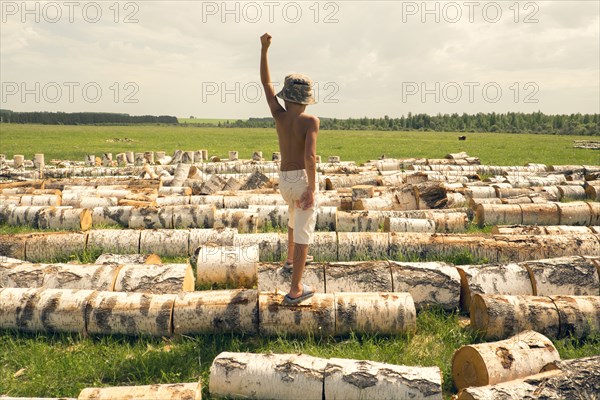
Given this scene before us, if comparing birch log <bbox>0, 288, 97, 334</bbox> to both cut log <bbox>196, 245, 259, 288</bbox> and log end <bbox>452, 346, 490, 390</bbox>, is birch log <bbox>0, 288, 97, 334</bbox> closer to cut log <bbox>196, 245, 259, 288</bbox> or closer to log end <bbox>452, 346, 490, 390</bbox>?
cut log <bbox>196, 245, 259, 288</bbox>

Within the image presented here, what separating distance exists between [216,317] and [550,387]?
9.58 feet

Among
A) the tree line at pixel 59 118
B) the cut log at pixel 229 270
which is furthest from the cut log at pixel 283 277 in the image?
the tree line at pixel 59 118

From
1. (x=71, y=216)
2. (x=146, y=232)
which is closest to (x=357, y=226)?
(x=146, y=232)

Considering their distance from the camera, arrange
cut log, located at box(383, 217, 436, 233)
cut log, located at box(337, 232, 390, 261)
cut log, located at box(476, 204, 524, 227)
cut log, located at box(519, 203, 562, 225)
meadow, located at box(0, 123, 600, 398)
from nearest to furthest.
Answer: meadow, located at box(0, 123, 600, 398) < cut log, located at box(337, 232, 390, 261) < cut log, located at box(383, 217, 436, 233) < cut log, located at box(519, 203, 562, 225) < cut log, located at box(476, 204, 524, 227)

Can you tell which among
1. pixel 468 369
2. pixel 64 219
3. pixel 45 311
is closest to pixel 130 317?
pixel 45 311

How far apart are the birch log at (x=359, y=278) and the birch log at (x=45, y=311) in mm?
2555

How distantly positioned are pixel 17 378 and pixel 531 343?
4441 mm

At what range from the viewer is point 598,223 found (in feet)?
28.8

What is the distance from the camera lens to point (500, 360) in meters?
3.70

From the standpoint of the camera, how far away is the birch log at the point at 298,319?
181 inches

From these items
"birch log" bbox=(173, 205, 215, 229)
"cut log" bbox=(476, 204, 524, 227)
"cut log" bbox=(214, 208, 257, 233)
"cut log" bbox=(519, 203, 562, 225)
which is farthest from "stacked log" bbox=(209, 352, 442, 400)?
"cut log" bbox=(519, 203, 562, 225)

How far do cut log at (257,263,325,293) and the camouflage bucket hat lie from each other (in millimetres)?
1948

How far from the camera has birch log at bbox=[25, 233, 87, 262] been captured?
6.84 m

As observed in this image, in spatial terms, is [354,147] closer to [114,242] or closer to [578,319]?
[114,242]
